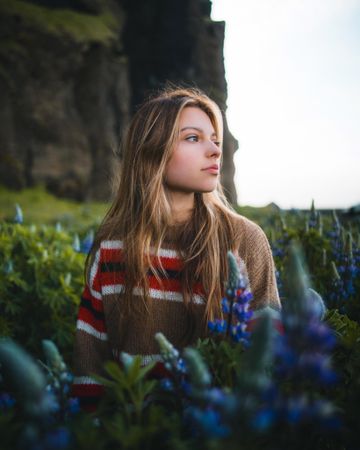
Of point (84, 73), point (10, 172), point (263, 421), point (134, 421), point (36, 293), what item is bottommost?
point (36, 293)

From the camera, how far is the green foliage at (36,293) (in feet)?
10.6

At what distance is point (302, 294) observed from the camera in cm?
81

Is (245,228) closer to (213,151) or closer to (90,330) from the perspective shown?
(213,151)

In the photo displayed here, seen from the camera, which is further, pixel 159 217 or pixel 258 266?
pixel 159 217

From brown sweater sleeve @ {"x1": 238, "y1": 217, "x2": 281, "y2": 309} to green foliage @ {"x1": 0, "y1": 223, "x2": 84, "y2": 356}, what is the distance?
6.08ft

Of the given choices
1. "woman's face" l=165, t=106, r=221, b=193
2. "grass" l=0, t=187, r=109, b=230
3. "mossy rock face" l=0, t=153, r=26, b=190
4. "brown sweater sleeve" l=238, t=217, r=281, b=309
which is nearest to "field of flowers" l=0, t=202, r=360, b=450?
"brown sweater sleeve" l=238, t=217, r=281, b=309

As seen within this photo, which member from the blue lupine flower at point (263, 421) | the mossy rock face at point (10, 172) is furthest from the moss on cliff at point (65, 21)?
the blue lupine flower at point (263, 421)

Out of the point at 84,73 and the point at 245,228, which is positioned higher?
the point at 84,73

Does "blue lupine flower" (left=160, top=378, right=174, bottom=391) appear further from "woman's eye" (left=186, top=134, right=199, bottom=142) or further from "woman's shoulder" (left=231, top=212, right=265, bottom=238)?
"woman's eye" (left=186, top=134, right=199, bottom=142)

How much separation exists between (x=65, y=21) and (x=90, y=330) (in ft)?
58.4

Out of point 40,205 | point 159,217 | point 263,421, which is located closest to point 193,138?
point 159,217

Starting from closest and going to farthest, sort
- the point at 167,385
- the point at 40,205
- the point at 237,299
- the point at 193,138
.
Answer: the point at 167,385 → the point at 237,299 → the point at 193,138 → the point at 40,205

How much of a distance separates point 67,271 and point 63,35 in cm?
1521

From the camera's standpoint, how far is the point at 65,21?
1658cm
